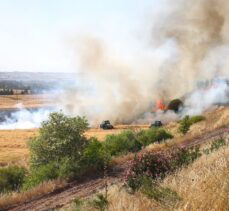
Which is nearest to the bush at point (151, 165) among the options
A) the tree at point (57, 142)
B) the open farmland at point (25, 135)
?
the tree at point (57, 142)

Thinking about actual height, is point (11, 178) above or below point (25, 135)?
below

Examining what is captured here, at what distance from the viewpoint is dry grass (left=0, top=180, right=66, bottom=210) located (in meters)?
16.9

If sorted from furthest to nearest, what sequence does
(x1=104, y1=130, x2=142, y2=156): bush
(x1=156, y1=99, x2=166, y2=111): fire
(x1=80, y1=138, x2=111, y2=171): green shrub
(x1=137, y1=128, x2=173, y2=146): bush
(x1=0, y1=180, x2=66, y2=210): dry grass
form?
(x1=156, y1=99, x2=166, y2=111): fire, (x1=137, y1=128, x2=173, y2=146): bush, (x1=104, y1=130, x2=142, y2=156): bush, (x1=80, y1=138, x2=111, y2=171): green shrub, (x1=0, y1=180, x2=66, y2=210): dry grass

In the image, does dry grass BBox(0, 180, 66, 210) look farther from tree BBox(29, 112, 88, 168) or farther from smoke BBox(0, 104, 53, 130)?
smoke BBox(0, 104, 53, 130)

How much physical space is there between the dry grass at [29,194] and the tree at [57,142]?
2795 mm

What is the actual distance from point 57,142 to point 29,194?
4899 millimetres

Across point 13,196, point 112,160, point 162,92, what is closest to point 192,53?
point 162,92

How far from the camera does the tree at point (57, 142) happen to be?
72.7 feet

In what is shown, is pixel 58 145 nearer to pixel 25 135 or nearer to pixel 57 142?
pixel 57 142

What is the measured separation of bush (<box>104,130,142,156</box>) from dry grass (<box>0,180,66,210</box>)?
10.7m

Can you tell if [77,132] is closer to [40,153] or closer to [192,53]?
[40,153]

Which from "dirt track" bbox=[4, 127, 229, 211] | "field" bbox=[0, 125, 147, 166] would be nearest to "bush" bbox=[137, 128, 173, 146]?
"field" bbox=[0, 125, 147, 166]

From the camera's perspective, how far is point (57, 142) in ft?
72.7

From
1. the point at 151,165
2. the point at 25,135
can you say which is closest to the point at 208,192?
the point at 151,165
